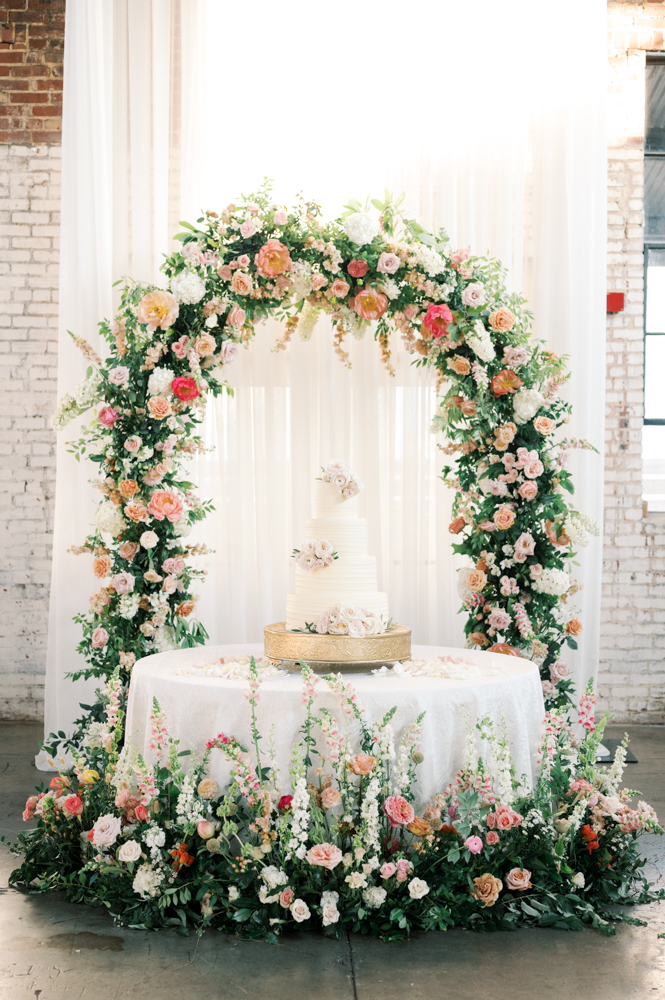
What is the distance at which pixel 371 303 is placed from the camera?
13.1ft

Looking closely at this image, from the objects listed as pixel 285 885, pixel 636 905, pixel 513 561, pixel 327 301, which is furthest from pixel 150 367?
pixel 636 905

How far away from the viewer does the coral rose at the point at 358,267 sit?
3941mm

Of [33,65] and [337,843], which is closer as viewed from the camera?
[337,843]

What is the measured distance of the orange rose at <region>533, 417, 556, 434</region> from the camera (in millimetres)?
4008

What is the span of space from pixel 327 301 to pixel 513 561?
4.58 ft

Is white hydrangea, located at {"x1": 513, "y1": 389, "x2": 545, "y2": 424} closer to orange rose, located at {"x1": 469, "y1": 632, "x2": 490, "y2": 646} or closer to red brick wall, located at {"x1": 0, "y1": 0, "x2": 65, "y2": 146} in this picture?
orange rose, located at {"x1": 469, "y1": 632, "x2": 490, "y2": 646}

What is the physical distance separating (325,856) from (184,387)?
6.50 ft

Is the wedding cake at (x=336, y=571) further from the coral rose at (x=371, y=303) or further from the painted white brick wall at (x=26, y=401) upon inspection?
the painted white brick wall at (x=26, y=401)

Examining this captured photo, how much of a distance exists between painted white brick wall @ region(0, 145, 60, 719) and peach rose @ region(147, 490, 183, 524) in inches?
70.3

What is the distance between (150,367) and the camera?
3900mm

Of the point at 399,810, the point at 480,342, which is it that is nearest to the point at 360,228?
the point at 480,342

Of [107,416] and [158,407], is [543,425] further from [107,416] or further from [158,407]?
[107,416]

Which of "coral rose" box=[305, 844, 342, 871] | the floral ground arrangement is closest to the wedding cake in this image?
the floral ground arrangement

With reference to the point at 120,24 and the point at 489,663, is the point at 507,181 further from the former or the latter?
the point at 489,663
